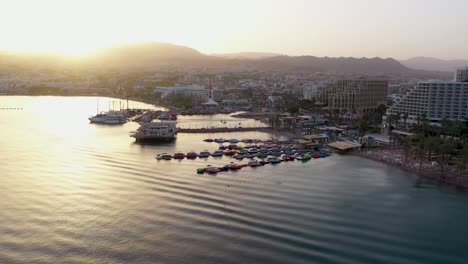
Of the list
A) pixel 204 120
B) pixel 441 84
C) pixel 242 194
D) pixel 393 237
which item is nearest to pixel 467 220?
pixel 393 237

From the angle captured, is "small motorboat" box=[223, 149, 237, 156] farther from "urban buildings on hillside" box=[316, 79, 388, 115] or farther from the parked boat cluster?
"urban buildings on hillside" box=[316, 79, 388, 115]

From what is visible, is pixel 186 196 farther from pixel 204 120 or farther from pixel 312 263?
pixel 204 120

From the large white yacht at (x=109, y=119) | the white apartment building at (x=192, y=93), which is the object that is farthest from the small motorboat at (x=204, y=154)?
the white apartment building at (x=192, y=93)

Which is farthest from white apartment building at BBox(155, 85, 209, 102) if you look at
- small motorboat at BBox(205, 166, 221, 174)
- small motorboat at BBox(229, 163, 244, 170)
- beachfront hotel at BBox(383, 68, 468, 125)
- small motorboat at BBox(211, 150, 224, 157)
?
small motorboat at BBox(205, 166, 221, 174)

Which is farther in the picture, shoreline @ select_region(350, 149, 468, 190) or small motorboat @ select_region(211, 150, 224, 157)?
small motorboat @ select_region(211, 150, 224, 157)

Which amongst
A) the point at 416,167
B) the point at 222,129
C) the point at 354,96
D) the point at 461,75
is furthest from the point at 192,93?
the point at 416,167

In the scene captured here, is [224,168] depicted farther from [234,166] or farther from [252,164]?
[252,164]
